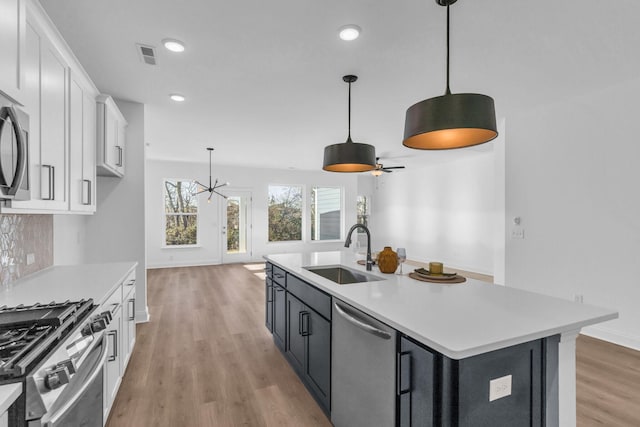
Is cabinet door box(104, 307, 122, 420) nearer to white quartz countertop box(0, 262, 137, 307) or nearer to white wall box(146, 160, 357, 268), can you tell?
white quartz countertop box(0, 262, 137, 307)

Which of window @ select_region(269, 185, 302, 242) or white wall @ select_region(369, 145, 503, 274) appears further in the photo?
window @ select_region(269, 185, 302, 242)

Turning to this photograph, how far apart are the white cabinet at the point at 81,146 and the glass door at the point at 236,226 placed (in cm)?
588

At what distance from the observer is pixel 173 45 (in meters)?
2.53

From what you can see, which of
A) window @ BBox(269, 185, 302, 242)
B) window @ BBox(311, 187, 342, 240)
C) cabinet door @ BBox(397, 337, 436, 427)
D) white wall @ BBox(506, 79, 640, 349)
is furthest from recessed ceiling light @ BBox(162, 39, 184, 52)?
window @ BBox(311, 187, 342, 240)

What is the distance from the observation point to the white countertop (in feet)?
2.84

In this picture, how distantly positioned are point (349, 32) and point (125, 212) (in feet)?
10.5

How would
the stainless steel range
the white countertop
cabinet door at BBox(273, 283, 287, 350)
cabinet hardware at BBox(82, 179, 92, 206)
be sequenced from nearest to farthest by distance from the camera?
1. the white countertop
2. the stainless steel range
3. cabinet hardware at BBox(82, 179, 92, 206)
4. cabinet door at BBox(273, 283, 287, 350)

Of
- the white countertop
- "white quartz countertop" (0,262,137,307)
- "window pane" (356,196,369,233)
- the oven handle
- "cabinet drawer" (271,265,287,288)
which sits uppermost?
"window pane" (356,196,369,233)

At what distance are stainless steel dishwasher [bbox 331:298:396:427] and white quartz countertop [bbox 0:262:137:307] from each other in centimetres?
137

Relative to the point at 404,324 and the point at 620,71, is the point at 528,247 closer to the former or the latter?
the point at 620,71

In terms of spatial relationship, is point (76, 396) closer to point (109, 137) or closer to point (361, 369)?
point (361, 369)

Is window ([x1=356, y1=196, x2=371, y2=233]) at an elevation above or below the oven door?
above

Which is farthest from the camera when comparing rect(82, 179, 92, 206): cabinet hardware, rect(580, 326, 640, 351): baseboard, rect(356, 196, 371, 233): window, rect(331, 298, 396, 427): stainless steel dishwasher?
rect(356, 196, 371, 233): window

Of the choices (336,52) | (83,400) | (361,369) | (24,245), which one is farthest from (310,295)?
(24,245)
